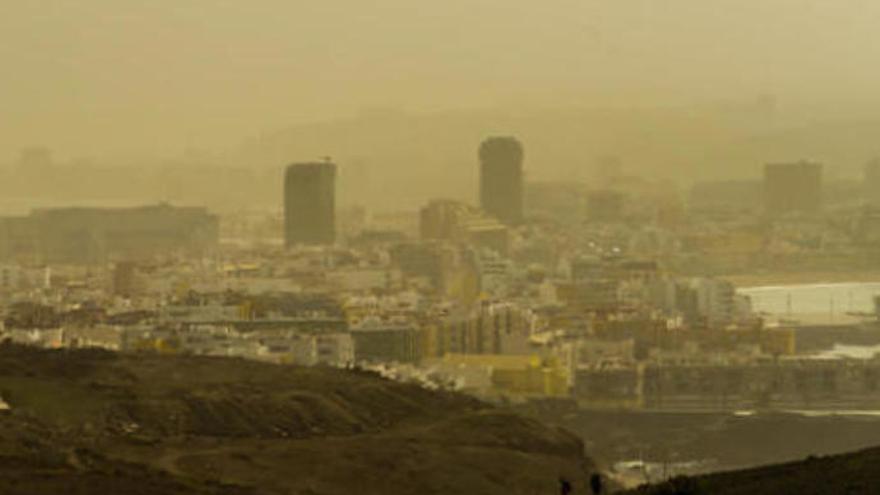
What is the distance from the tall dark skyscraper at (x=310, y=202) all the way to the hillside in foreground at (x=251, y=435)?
80.3ft

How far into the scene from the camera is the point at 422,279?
130ft

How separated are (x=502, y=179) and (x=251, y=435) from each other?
29.5m

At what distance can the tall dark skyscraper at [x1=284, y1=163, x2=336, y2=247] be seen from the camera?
44438mm

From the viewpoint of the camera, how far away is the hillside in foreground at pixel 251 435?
14.0m

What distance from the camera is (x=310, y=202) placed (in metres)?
46.0

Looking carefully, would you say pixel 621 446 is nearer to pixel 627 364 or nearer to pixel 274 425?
pixel 627 364

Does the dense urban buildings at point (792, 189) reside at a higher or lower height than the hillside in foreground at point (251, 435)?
higher

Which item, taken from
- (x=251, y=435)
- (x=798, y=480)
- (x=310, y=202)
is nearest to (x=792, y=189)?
(x=310, y=202)

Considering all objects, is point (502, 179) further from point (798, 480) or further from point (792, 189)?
point (798, 480)

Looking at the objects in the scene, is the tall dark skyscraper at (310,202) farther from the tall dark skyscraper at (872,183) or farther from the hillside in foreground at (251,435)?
the hillside in foreground at (251,435)

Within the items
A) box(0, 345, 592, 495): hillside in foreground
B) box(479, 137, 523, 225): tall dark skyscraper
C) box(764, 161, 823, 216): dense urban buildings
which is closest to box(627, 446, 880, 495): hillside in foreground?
box(0, 345, 592, 495): hillside in foreground

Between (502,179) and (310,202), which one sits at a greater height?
(502,179)

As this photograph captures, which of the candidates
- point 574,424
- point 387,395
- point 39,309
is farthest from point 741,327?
point 387,395

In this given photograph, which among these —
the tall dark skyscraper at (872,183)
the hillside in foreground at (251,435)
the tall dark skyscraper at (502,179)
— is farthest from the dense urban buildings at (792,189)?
the hillside in foreground at (251,435)
